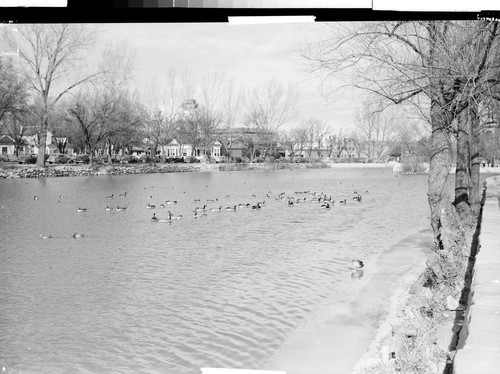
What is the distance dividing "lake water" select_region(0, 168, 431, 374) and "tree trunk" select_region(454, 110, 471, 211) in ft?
1.38

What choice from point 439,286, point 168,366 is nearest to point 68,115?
point 168,366

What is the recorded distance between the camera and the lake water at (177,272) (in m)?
3.35

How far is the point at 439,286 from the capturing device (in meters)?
3.61

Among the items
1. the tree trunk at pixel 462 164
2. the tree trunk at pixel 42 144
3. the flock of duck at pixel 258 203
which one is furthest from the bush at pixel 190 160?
the flock of duck at pixel 258 203

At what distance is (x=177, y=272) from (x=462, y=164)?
3.35m

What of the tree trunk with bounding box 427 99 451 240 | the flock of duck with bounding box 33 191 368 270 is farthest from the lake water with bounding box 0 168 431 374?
the tree trunk with bounding box 427 99 451 240

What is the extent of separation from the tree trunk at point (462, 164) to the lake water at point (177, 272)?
0.42 m

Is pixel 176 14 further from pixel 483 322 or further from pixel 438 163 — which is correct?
pixel 438 163

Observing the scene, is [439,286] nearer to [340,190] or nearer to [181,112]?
[181,112]

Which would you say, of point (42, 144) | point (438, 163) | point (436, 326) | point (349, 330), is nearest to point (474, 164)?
point (438, 163)

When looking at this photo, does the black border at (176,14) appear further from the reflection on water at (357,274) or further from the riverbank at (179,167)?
the reflection on water at (357,274)

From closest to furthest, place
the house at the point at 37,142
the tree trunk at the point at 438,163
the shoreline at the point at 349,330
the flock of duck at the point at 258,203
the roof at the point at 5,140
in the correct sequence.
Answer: the shoreline at the point at 349,330, the roof at the point at 5,140, the house at the point at 37,142, the tree trunk at the point at 438,163, the flock of duck at the point at 258,203

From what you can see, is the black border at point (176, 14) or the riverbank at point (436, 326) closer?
the black border at point (176, 14)

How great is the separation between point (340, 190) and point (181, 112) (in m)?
6.82
